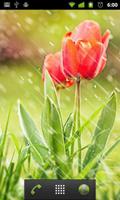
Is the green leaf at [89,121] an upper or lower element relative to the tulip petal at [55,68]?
lower

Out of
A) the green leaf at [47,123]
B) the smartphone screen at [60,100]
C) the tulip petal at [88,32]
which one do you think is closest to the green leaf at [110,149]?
the smartphone screen at [60,100]

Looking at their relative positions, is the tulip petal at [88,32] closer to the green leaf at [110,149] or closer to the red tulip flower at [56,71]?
the red tulip flower at [56,71]

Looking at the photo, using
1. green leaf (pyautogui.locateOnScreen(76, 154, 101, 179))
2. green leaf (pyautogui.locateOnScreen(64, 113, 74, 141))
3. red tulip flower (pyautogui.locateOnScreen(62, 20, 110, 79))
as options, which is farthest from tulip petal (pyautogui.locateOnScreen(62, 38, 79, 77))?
green leaf (pyautogui.locateOnScreen(76, 154, 101, 179))

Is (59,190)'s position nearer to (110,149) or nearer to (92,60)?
(110,149)

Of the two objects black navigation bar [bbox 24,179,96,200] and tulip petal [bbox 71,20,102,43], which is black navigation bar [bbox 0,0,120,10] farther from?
black navigation bar [bbox 24,179,96,200]

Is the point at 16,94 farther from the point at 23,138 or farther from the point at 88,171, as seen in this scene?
the point at 88,171

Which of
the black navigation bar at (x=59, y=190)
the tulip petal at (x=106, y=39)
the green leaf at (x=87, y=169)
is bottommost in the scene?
the black navigation bar at (x=59, y=190)

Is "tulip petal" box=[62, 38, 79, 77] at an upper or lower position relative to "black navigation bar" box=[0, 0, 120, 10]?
lower
